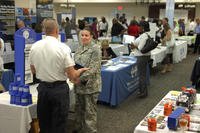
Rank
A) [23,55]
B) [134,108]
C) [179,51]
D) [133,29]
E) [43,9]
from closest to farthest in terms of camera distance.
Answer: [23,55] → [134,108] → [133,29] → [179,51] → [43,9]

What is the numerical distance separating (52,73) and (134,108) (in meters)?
2.49

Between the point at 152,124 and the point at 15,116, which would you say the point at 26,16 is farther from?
the point at 152,124

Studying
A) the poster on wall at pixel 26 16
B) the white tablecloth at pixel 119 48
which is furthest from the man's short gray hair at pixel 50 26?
the poster on wall at pixel 26 16

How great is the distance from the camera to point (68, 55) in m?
2.61

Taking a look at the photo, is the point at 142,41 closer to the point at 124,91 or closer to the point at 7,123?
the point at 124,91

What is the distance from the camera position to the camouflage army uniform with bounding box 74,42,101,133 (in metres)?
3.19

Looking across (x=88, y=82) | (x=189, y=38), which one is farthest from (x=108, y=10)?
(x=88, y=82)

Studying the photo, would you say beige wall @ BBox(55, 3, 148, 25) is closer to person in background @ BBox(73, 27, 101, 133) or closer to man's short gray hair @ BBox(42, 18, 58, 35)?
person in background @ BBox(73, 27, 101, 133)

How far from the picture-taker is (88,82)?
3252mm

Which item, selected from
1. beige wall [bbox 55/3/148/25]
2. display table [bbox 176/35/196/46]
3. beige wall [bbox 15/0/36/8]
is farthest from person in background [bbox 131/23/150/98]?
beige wall [bbox 55/3/148/25]

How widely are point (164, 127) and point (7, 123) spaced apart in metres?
1.59

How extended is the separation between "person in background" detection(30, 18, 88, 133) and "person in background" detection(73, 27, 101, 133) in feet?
1.63

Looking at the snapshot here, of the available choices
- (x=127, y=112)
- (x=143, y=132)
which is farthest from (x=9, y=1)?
(x=143, y=132)

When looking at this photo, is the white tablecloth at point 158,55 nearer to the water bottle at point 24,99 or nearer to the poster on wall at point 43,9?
the poster on wall at point 43,9
